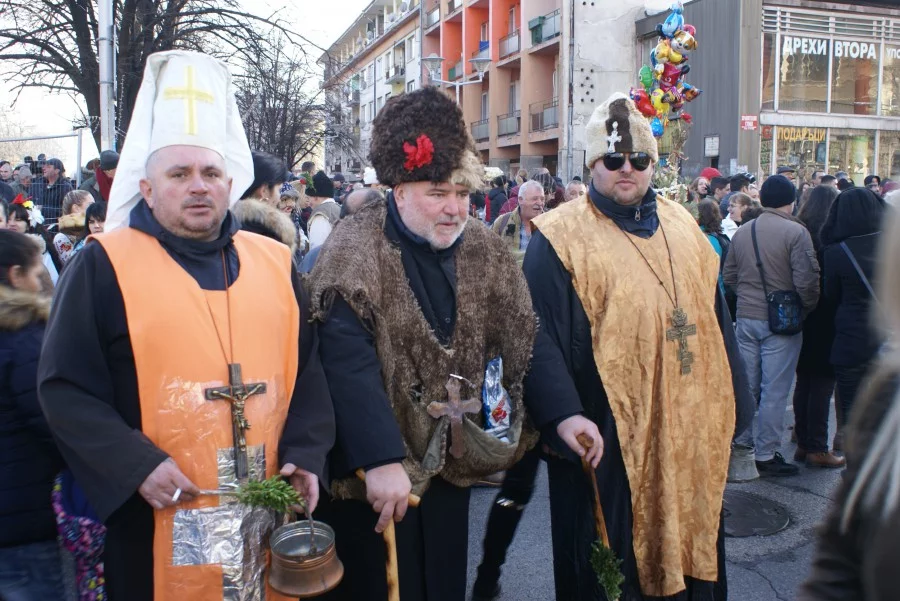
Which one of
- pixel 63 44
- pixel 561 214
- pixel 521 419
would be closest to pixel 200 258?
pixel 521 419

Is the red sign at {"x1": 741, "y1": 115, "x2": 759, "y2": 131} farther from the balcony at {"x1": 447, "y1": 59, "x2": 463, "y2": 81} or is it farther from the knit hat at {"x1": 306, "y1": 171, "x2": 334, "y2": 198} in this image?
the balcony at {"x1": 447, "y1": 59, "x2": 463, "y2": 81}

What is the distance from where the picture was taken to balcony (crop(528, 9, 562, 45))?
2592 centimetres

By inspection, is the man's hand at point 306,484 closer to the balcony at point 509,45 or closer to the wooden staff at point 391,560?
the wooden staff at point 391,560

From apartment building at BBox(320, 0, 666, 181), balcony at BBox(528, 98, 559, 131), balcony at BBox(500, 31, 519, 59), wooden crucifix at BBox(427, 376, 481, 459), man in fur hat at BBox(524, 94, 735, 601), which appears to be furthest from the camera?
balcony at BBox(500, 31, 519, 59)

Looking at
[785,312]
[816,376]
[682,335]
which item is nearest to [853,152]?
[816,376]

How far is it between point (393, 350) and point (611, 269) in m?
1.13

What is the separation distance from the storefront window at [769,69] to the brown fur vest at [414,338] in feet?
61.9

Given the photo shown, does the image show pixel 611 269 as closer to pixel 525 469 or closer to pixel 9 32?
pixel 525 469

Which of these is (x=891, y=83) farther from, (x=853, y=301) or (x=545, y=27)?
(x=853, y=301)

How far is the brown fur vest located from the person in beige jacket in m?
3.45

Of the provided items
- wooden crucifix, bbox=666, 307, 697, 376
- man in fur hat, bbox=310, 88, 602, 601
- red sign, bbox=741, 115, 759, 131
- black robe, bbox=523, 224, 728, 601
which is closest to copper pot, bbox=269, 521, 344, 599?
man in fur hat, bbox=310, 88, 602, 601

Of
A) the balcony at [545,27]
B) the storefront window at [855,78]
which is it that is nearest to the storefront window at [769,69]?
the storefront window at [855,78]

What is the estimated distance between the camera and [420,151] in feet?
9.00

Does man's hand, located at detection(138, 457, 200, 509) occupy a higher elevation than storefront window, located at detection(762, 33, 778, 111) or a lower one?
lower
